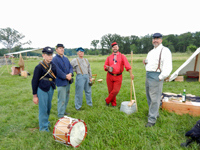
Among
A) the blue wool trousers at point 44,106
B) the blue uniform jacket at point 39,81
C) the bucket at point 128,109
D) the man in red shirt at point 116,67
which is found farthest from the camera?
the man in red shirt at point 116,67

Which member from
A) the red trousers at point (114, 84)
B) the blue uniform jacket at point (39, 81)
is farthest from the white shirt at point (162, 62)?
the blue uniform jacket at point (39, 81)

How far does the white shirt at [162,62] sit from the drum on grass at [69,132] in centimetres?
215

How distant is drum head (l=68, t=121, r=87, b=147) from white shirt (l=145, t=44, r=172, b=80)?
2.13 m

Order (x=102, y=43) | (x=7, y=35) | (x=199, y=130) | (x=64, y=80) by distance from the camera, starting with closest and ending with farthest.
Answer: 1. (x=199, y=130)
2. (x=64, y=80)
3. (x=7, y=35)
4. (x=102, y=43)

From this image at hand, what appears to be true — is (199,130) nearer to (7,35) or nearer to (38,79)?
(38,79)

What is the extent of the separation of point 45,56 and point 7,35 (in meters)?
76.4

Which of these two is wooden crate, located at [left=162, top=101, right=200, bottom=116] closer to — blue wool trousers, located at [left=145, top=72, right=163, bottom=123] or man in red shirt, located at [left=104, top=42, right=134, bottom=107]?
blue wool trousers, located at [left=145, top=72, right=163, bottom=123]

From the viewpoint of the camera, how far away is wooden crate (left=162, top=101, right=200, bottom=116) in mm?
3588

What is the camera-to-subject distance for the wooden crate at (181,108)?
359 centimetres

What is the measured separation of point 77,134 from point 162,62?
8.35ft

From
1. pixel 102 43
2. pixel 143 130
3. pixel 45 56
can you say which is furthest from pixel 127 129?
pixel 102 43

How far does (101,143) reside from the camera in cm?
258

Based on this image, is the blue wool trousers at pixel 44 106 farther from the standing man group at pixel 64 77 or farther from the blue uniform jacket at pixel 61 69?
the blue uniform jacket at pixel 61 69

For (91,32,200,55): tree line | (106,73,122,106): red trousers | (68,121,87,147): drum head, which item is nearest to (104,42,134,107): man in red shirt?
(106,73,122,106): red trousers
